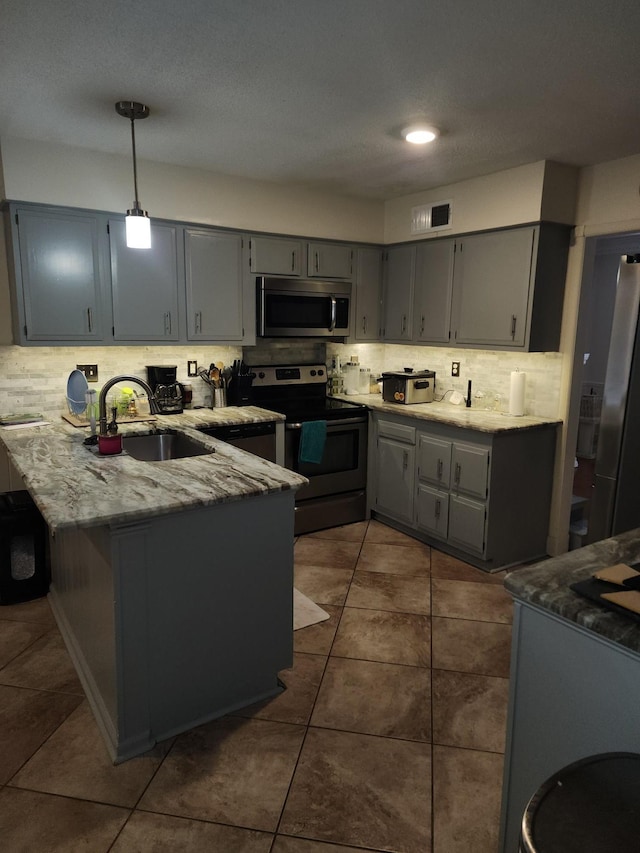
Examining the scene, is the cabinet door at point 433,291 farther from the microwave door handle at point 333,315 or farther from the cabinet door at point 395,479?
the cabinet door at point 395,479

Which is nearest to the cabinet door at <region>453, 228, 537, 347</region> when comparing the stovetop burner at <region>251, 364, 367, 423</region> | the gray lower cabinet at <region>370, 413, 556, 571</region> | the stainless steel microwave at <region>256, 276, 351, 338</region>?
the gray lower cabinet at <region>370, 413, 556, 571</region>

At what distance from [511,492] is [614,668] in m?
2.45

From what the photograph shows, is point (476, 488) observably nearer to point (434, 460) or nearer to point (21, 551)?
point (434, 460)

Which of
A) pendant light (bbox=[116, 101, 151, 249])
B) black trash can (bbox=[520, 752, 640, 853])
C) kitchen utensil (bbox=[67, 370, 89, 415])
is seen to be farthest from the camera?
kitchen utensil (bbox=[67, 370, 89, 415])

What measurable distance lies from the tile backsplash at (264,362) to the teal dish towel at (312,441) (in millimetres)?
823

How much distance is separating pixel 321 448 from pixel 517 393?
141cm

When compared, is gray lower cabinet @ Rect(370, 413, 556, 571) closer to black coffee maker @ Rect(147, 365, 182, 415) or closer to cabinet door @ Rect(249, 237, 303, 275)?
cabinet door @ Rect(249, 237, 303, 275)

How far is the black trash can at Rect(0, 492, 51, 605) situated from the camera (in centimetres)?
307

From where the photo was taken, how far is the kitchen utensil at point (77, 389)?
135 inches

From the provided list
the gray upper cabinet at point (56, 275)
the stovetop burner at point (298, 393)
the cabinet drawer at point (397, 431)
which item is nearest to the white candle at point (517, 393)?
the cabinet drawer at point (397, 431)

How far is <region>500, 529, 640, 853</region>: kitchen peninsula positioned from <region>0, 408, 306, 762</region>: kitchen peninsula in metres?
1.06

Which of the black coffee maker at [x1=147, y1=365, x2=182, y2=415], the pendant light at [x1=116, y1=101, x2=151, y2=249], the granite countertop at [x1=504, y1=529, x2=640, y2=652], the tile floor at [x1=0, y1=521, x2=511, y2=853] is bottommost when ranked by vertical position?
the tile floor at [x1=0, y1=521, x2=511, y2=853]

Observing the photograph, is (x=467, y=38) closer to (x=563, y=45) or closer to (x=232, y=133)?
(x=563, y=45)

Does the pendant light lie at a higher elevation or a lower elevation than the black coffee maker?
higher
